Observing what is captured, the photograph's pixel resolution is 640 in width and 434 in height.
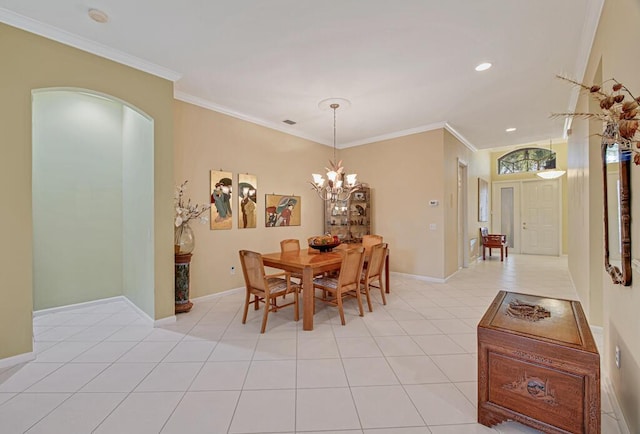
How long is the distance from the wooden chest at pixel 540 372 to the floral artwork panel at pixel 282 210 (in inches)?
155

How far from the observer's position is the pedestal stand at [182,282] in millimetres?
3568

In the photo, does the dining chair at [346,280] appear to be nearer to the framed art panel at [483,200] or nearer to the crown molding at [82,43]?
the crown molding at [82,43]

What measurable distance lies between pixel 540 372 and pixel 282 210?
439cm

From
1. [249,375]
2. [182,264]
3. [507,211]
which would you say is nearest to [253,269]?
[182,264]

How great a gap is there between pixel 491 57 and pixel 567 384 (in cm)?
307

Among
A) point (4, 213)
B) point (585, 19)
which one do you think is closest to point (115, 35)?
point (4, 213)

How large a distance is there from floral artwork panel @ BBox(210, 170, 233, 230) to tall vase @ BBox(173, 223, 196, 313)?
601mm

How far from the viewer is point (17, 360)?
2406 mm

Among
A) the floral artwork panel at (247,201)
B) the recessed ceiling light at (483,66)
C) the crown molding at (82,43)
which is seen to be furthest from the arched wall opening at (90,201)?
the recessed ceiling light at (483,66)

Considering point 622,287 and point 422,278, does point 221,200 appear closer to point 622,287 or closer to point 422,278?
point 422,278

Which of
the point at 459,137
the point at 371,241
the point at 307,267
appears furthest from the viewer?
the point at 459,137

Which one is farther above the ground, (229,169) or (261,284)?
(229,169)

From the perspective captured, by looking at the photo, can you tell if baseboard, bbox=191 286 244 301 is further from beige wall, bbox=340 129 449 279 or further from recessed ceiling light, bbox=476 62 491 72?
recessed ceiling light, bbox=476 62 491 72

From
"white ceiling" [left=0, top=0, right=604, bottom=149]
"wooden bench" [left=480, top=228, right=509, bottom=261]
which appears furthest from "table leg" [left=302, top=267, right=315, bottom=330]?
"wooden bench" [left=480, top=228, right=509, bottom=261]
